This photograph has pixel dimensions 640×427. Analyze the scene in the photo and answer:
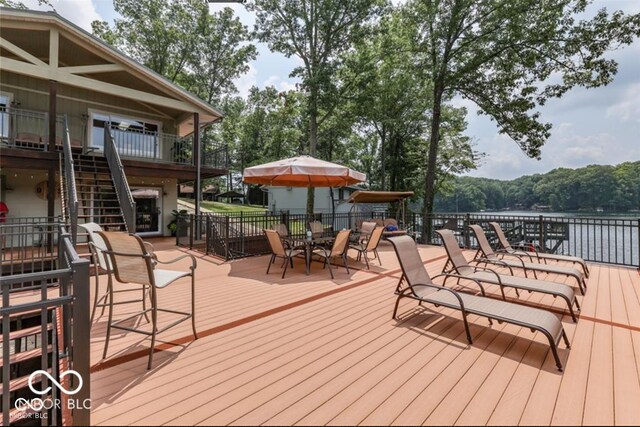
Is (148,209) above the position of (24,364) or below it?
above

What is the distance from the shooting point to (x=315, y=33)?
1609 cm

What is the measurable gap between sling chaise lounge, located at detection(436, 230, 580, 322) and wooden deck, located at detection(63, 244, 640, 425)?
1.14ft

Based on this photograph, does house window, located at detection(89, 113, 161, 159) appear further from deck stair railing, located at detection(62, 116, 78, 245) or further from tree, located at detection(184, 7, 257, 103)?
tree, located at detection(184, 7, 257, 103)

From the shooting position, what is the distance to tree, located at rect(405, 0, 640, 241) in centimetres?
1101

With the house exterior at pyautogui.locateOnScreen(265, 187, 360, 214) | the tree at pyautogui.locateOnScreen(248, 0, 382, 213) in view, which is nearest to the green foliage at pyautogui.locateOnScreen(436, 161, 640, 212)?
the house exterior at pyautogui.locateOnScreen(265, 187, 360, 214)

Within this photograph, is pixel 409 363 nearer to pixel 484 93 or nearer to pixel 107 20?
pixel 484 93

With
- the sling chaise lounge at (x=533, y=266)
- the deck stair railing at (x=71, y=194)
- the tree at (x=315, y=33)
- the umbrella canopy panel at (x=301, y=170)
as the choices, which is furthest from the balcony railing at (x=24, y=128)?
the sling chaise lounge at (x=533, y=266)

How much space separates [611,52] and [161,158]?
1815 centimetres

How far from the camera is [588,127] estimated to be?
13.9 m

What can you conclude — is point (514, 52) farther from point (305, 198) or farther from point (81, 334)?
point (305, 198)

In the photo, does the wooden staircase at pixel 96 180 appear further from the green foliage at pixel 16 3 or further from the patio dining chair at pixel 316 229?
the green foliage at pixel 16 3

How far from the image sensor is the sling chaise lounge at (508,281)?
373 cm

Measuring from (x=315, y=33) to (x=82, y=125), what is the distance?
39.9 ft

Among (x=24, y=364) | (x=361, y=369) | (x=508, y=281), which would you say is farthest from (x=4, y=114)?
(x=508, y=281)
